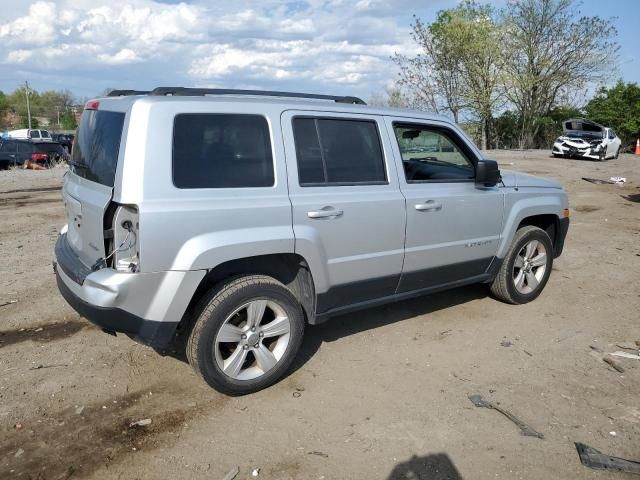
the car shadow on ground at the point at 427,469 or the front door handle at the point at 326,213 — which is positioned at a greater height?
the front door handle at the point at 326,213

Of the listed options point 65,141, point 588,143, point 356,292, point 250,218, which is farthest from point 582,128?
point 65,141

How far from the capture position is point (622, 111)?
33375mm

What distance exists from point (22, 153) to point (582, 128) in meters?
23.7

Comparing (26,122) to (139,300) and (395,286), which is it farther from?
(139,300)

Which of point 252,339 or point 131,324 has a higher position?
point 131,324

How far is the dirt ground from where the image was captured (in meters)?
Answer: 3.08

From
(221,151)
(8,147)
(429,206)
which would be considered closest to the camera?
(221,151)

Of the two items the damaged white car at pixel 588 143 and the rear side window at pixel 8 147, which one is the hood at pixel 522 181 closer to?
the rear side window at pixel 8 147

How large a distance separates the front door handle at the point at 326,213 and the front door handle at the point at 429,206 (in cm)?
79

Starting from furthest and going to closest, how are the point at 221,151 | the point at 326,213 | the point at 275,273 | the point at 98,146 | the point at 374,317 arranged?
the point at 374,317 < the point at 275,273 < the point at 326,213 < the point at 98,146 < the point at 221,151

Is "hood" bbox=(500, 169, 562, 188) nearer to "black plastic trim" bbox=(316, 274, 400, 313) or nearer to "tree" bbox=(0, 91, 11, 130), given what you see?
"black plastic trim" bbox=(316, 274, 400, 313)

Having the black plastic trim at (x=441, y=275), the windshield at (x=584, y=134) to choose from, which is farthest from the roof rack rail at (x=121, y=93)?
the windshield at (x=584, y=134)

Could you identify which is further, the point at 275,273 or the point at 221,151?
the point at 275,273

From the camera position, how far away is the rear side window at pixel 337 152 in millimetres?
3844
